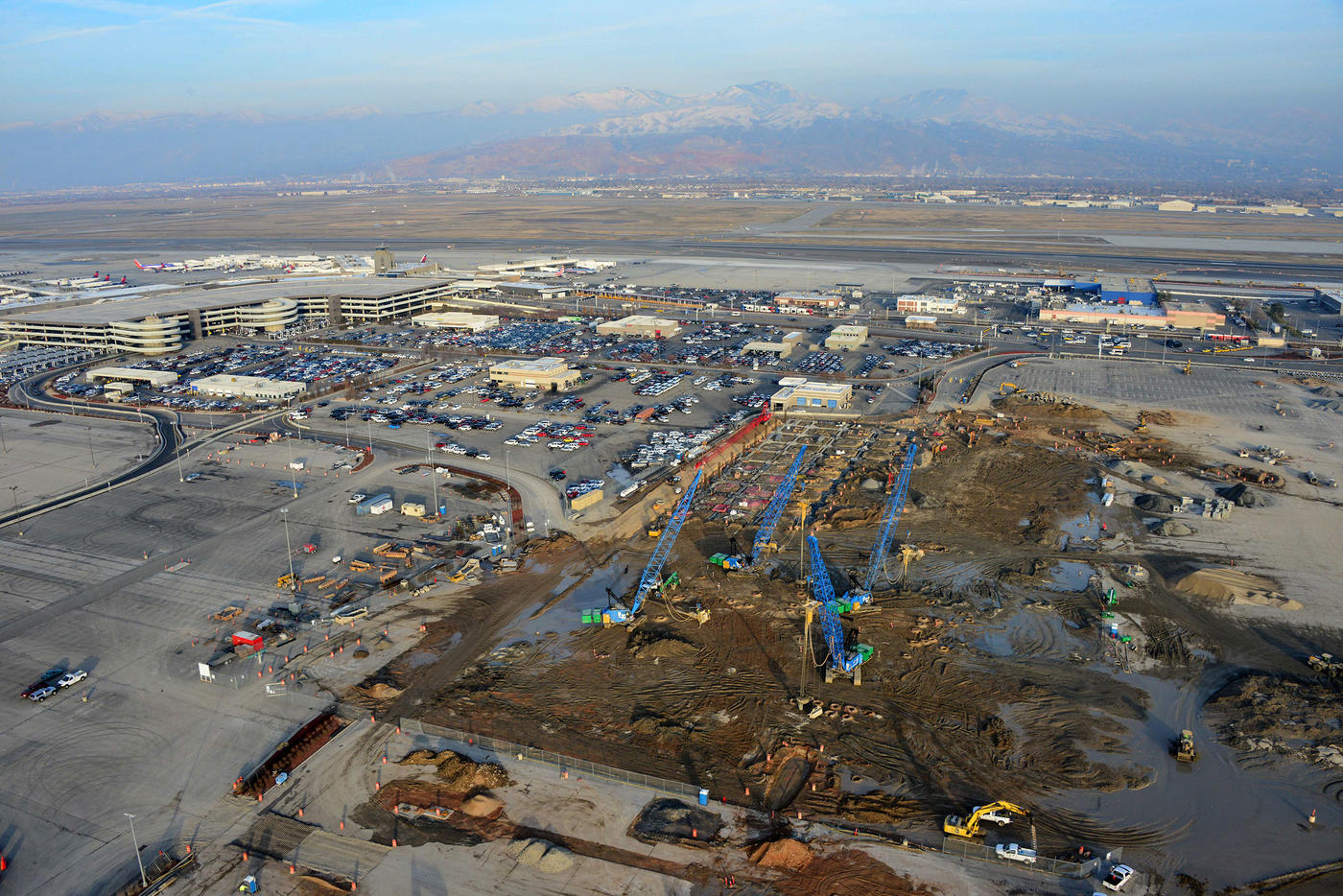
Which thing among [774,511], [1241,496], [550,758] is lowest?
[550,758]

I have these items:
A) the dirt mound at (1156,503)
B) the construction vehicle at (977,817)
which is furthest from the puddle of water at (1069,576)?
the construction vehicle at (977,817)

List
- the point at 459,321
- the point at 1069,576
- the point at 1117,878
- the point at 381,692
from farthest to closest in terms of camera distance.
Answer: the point at 459,321
the point at 1069,576
the point at 381,692
the point at 1117,878

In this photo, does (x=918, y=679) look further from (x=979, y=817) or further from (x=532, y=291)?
(x=532, y=291)

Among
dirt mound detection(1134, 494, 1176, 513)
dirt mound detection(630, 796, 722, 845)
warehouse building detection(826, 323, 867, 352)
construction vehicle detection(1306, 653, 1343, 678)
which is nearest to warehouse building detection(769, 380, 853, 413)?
warehouse building detection(826, 323, 867, 352)

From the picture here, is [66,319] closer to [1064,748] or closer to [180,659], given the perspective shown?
[180,659]

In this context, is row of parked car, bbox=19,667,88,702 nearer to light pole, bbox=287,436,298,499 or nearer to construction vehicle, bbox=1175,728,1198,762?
light pole, bbox=287,436,298,499

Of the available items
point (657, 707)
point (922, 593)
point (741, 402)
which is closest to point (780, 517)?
point (922, 593)

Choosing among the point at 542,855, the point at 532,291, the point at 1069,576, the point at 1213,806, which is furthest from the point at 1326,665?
the point at 532,291
